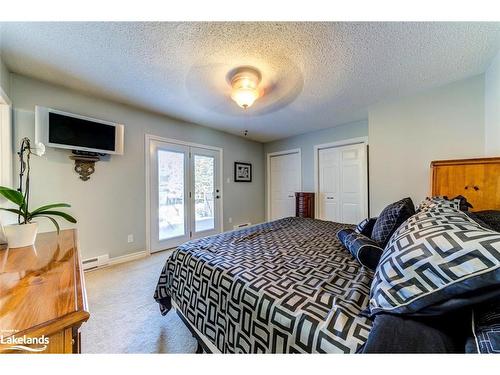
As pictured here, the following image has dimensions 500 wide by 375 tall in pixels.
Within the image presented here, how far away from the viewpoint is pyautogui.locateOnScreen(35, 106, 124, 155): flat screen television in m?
2.11

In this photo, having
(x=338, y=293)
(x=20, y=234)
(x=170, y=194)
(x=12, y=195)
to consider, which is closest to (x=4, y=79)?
(x=12, y=195)

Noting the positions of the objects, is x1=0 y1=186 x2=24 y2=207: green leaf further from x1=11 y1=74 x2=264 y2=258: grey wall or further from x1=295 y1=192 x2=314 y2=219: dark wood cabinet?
x1=295 y1=192 x2=314 y2=219: dark wood cabinet

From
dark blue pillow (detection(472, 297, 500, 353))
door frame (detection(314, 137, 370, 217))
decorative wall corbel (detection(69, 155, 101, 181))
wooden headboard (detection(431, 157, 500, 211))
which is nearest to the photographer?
dark blue pillow (detection(472, 297, 500, 353))

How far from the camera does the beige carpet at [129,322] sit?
1.32 metres

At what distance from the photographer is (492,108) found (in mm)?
1938

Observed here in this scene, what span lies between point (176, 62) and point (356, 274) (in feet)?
7.22

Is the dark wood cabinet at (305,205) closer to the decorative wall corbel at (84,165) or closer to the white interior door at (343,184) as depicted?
the white interior door at (343,184)

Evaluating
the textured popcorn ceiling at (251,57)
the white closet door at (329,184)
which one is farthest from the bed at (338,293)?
the white closet door at (329,184)

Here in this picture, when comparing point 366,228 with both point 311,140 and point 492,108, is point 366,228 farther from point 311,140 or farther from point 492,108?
point 311,140

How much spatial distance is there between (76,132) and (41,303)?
248 cm

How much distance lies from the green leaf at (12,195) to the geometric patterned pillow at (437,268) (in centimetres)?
180

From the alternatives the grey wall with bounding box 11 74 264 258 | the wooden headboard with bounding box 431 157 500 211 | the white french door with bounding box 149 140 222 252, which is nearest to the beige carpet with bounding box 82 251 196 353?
the grey wall with bounding box 11 74 264 258

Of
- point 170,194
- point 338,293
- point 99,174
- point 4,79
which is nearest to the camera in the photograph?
point 338,293

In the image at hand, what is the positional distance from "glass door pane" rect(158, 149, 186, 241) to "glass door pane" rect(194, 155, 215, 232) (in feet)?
0.96
